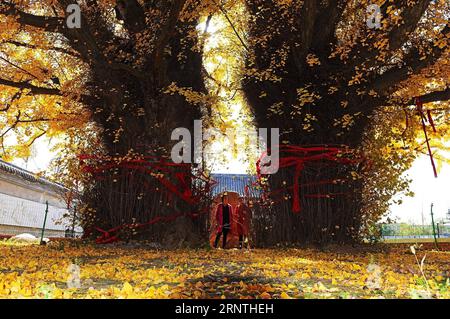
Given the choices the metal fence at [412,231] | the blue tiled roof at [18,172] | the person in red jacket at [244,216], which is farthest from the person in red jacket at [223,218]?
the metal fence at [412,231]

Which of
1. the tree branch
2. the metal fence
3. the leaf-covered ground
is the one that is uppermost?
the tree branch

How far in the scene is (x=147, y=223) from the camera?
7965 mm

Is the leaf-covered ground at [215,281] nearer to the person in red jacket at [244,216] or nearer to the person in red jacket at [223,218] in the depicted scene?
the person in red jacket at [244,216]

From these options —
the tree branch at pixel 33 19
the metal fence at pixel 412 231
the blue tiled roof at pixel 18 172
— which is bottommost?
the metal fence at pixel 412 231

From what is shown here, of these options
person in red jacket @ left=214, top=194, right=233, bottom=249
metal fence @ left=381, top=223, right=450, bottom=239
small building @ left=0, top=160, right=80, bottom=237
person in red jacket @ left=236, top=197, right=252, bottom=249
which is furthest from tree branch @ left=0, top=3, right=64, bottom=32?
metal fence @ left=381, top=223, right=450, bottom=239

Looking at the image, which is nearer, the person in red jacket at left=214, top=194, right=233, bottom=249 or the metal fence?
the person in red jacket at left=214, top=194, right=233, bottom=249

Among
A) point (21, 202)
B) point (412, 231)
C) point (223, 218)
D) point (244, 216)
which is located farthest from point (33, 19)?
point (412, 231)

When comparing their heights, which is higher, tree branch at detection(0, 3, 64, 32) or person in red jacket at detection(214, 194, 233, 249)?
tree branch at detection(0, 3, 64, 32)

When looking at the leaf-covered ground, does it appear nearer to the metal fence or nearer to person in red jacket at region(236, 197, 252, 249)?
person in red jacket at region(236, 197, 252, 249)

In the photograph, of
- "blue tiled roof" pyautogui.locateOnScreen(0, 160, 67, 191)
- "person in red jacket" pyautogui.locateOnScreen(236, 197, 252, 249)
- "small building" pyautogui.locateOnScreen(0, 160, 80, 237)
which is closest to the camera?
"person in red jacket" pyautogui.locateOnScreen(236, 197, 252, 249)

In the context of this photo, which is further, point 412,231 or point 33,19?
point 412,231

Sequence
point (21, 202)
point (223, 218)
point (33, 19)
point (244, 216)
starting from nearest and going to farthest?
point (33, 19) → point (244, 216) → point (223, 218) → point (21, 202)

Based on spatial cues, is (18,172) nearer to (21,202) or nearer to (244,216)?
(21,202)
